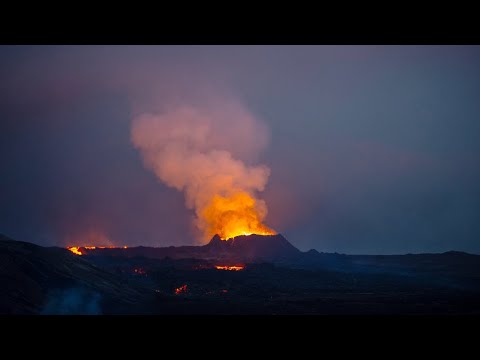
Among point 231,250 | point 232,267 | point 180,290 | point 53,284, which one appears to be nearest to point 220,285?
point 180,290

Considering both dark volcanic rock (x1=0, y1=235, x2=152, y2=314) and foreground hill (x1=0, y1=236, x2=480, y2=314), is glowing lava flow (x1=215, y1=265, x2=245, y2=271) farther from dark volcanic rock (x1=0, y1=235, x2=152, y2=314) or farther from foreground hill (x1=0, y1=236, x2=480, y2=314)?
dark volcanic rock (x1=0, y1=235, x2=152, y2=314)

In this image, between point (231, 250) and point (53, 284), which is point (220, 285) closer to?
point (53, 284)

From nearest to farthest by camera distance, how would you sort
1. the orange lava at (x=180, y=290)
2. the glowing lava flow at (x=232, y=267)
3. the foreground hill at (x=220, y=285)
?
1. the foreground hill at (x=220, y=285)
2. the orange lava at (x=180, y=290)
3. the glowing lava flow at (x=232, y=267)

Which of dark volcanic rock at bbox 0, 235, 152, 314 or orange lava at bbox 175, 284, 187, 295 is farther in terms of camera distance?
orange lava at bbox 175, 284, 187, 295

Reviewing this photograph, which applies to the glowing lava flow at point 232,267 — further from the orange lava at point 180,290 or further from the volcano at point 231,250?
the orange lava at point 180,290

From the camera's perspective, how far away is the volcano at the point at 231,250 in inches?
1656

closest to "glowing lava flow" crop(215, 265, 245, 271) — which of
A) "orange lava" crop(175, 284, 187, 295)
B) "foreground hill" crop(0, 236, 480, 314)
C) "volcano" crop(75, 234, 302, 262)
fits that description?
"foreground hill" crop(0, 236, 480, 314)

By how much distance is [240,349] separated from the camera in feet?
24.0

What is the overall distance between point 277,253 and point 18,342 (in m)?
37.1

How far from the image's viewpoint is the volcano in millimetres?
42062

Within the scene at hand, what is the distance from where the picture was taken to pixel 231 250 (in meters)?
43.1

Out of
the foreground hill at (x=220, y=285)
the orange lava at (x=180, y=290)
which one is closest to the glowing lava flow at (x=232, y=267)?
the foreground hill at (x=220, y=285)
